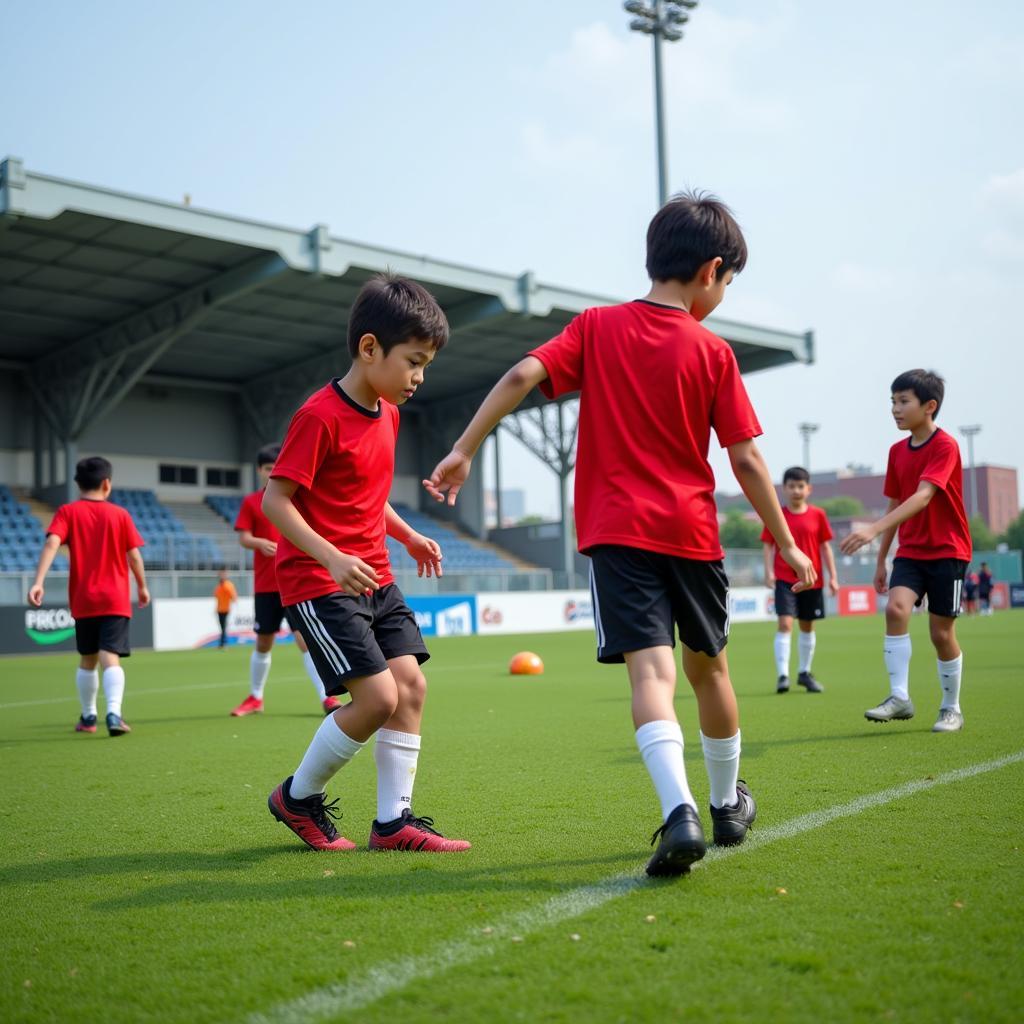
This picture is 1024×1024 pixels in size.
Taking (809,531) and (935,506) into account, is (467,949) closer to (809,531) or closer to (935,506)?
(935,506)

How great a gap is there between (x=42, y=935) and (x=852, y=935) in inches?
84.3

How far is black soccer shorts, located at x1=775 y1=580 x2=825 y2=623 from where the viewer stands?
33.7 ft

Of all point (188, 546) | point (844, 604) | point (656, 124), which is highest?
point (656, 124)

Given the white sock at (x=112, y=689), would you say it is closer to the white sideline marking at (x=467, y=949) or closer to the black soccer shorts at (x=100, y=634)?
the black soccer shorts at (x=100, y=634)

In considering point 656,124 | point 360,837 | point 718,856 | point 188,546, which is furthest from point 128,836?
point 188,546

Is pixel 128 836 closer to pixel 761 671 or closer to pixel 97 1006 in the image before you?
pixel 97 1006

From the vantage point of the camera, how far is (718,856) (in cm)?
359

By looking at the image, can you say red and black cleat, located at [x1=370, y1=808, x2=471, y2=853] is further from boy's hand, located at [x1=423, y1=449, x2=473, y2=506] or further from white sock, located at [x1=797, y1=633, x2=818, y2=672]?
white sock, located at [x1=797, y1=633, x2=818, y2=672]

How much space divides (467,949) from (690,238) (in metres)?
2.24

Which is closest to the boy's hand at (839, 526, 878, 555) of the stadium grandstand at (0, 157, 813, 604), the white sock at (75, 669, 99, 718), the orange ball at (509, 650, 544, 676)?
the white sock at (75, 669, 99, 718)

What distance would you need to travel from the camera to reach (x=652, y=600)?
3.38 metres

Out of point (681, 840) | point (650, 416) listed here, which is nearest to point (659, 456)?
point (650, 416)

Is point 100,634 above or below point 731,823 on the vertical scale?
above

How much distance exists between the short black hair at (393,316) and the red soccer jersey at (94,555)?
4692mm
